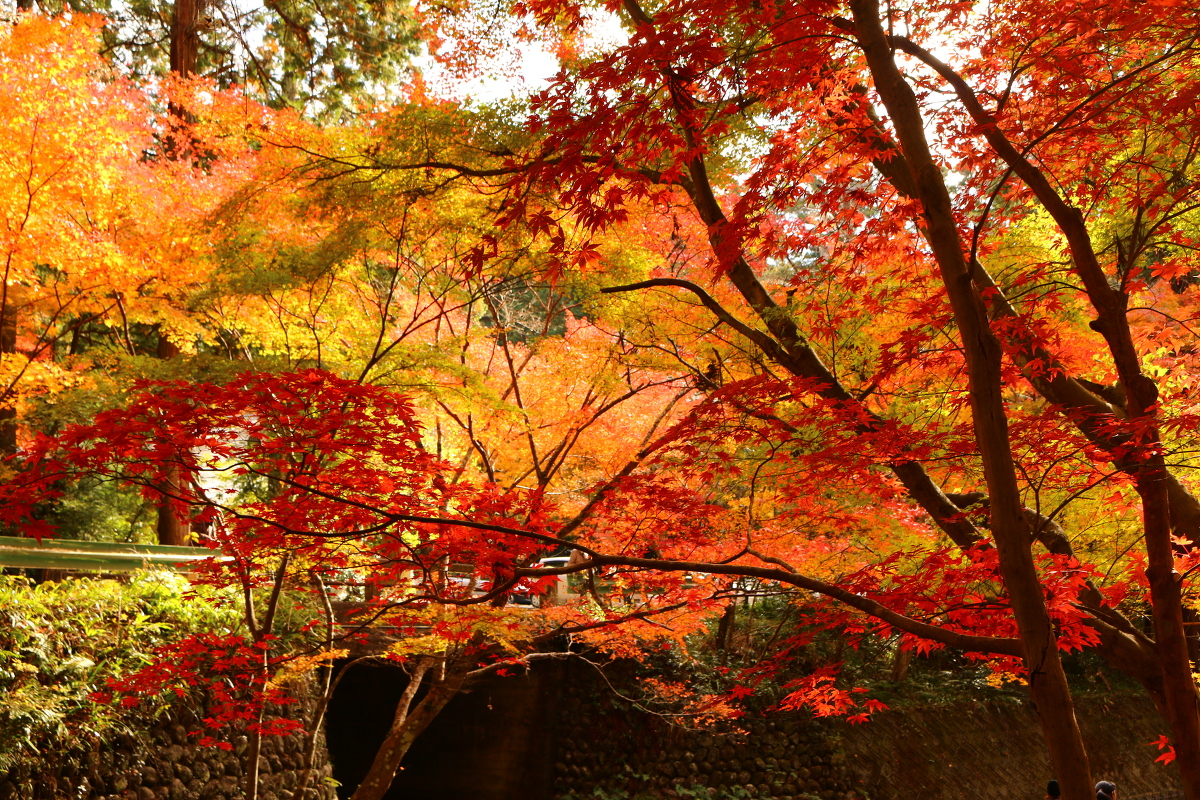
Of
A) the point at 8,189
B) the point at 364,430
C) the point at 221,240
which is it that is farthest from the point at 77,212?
the point at 364,430

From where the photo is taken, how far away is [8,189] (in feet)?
26.7

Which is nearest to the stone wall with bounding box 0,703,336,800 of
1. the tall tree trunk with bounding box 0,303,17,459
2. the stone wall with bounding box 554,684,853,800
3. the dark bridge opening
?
the dark bridge opening

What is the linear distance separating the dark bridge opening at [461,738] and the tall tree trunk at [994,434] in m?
8.65

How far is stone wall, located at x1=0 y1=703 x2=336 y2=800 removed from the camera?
6152 millimetres

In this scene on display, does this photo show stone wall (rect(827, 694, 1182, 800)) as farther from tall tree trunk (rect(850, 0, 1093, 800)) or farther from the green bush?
→ tall tree trunk (rect(850, 0, 1093, 800))

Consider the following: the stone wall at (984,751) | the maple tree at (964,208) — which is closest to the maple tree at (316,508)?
the maple tree at (964,208)

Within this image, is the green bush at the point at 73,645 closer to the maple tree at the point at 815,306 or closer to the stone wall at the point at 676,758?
the maple tree at the point at 815,306

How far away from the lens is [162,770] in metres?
7.13

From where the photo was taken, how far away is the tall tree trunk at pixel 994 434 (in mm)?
2977

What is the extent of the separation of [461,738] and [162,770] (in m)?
4.69

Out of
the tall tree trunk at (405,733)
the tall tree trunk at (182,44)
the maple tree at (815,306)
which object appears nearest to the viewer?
the maple tree at (815,306)

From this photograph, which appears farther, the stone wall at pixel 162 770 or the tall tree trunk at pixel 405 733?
the tall tree trunk at pixel 405 733

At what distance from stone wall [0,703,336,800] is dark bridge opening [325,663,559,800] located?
1967 mm

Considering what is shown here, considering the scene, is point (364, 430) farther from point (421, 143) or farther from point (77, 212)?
point (77, 212)
